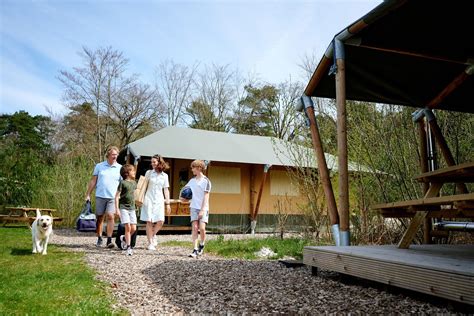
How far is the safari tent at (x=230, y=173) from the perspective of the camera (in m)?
13.9

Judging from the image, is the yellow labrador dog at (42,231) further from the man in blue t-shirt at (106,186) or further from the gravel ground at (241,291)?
the gravel ground at (241,291)

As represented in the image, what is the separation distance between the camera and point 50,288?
377 cm

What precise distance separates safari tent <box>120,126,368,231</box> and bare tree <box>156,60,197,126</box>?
46.7 ft

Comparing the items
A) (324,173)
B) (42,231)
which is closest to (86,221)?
(42,231)

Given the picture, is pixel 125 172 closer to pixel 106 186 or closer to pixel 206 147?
pixel 106 186

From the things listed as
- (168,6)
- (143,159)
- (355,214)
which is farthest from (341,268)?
(143,159)

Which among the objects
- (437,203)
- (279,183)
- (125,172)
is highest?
(279,183)

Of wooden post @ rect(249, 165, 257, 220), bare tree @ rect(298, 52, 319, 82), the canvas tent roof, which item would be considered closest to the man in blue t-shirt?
the canvas tent roof

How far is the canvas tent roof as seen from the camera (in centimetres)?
1300

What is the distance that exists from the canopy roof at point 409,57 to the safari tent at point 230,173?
317 inches

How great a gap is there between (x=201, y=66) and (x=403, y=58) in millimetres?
26572

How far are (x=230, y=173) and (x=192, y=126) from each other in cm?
1483

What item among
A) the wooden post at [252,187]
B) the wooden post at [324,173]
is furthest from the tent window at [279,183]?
the wooden post at [324,173]

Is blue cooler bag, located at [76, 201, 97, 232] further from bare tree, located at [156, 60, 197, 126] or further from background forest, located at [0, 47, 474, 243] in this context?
bare tree, located at [156, 60, 197, 126]
